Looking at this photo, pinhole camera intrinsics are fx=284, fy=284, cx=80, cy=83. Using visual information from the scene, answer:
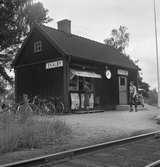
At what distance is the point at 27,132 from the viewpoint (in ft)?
26.0

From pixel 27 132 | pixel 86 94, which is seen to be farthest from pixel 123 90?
pixel 27 132

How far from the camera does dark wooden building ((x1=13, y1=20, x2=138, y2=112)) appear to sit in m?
18.3

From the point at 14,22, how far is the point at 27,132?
25898 millimetres

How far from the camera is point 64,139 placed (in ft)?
28.3

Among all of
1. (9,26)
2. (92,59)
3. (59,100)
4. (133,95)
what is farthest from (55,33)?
(9,26)

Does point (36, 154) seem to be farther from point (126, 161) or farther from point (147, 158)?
point (147, 158)

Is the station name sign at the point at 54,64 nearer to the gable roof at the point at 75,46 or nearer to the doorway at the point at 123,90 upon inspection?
the gable roof at the point at 75,46

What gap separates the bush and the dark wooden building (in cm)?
844

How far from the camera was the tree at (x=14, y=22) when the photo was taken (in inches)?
1186

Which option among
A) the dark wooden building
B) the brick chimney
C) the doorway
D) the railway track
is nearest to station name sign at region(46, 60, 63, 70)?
the dark wooden building

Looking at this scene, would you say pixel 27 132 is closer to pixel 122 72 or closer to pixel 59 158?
pixel 59 158

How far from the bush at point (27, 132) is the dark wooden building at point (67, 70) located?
8.44 m

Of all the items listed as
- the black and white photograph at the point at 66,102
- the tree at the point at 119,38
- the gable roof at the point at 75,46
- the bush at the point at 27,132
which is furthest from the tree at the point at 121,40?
the bush at the point at 27,132

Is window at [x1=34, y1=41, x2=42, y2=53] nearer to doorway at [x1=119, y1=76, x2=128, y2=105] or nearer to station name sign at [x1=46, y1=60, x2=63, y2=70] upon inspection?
station name sign at [x1=46, y1=60, x2=63, y2=70]
